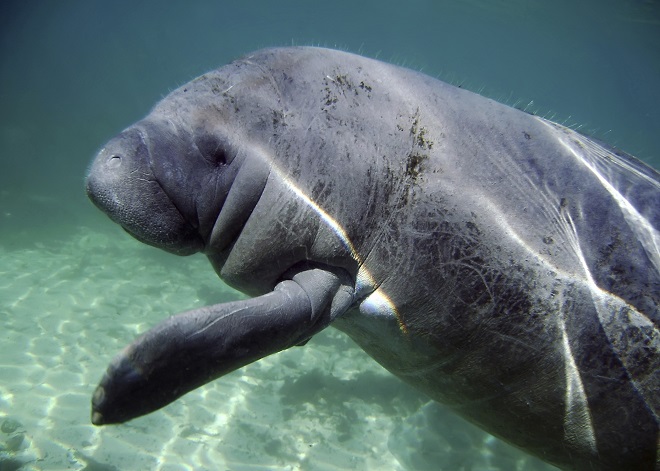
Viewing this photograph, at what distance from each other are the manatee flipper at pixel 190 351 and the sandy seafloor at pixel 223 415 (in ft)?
14.7

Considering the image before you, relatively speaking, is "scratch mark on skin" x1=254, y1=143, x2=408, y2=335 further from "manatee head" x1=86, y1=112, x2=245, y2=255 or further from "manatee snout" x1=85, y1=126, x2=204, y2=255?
"manatee snout" x1=85, y1=126, x2=204, y2=255

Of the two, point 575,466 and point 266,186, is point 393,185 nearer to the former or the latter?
point 266,186

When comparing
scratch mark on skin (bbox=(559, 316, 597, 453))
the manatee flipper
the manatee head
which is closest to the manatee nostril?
the manatee head

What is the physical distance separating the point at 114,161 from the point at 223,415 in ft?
17.6

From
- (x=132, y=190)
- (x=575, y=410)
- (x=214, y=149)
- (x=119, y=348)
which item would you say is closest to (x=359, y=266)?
(x=214, y=149)

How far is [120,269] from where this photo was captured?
12.0m

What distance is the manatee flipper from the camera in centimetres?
136

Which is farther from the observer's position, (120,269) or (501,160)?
(120,269)

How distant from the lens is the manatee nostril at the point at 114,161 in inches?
66.9

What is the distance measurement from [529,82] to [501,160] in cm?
14078

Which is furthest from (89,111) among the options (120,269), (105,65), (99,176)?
(99,176)

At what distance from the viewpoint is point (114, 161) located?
5.60 feet

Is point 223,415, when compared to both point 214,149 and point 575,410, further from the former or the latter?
point 214,149

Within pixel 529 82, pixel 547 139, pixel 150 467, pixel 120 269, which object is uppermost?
pixel 529 82
